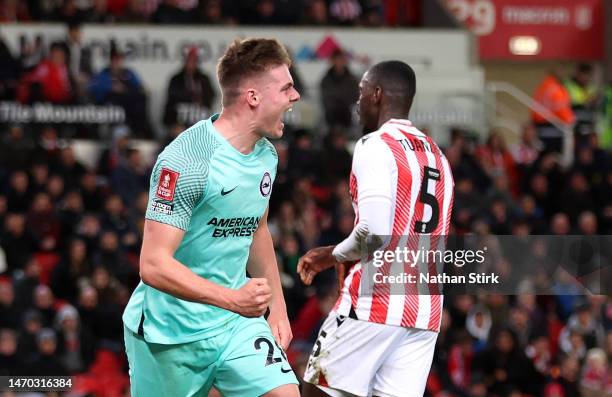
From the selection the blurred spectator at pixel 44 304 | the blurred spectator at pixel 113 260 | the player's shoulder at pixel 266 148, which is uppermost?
the player's shoulder at pixel 266 148

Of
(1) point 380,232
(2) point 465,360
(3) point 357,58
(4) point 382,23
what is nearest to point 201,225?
(1) point 380,232

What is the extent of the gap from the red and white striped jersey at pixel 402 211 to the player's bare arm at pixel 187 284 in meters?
1.15

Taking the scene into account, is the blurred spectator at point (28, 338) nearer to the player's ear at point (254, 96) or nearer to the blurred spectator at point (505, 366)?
the blurred spectator at point (505, 366)

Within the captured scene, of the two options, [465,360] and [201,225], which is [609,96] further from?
[201,225]

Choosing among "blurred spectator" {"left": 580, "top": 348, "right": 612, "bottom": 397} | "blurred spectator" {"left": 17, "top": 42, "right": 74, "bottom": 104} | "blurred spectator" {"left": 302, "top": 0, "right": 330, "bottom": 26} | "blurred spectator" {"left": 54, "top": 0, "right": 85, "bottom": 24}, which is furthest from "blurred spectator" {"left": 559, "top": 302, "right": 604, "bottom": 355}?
"blurred spectator" {"left": 54, "top": 0, "right": 85, "bottom": 24}

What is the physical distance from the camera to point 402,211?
19.2 feet

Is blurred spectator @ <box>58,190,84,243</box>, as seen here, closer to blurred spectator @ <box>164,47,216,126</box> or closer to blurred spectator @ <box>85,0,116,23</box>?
blurred spectator @ <box>164,47,216,126</box>

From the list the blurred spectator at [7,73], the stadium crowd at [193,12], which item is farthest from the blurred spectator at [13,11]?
the blurred spectator at [7,73]

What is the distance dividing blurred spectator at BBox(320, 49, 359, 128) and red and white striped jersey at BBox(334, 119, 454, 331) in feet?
30.1

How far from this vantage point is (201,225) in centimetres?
510

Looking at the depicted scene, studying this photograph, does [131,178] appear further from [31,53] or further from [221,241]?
[221,241]

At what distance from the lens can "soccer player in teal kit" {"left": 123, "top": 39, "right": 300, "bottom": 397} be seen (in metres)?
5.05

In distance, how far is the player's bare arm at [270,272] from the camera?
17.9 ft

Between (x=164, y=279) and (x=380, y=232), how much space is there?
1283mm
